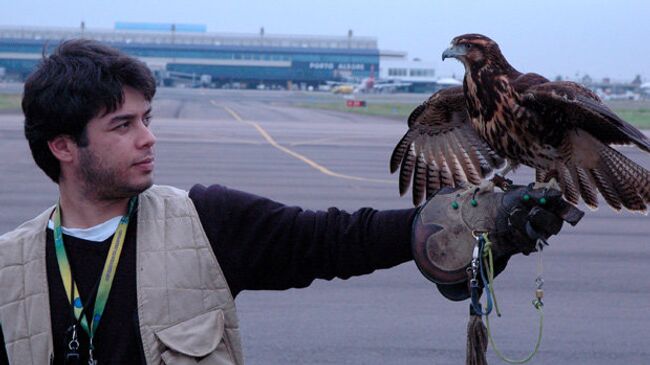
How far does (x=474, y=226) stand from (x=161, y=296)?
3.06 ft

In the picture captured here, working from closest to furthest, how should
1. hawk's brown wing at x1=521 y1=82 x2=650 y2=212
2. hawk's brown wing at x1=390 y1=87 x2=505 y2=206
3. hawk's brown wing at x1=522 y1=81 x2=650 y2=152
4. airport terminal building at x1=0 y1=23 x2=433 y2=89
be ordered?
hawk's brown wing at x1=522 y1=81 x2=650 y2=152, hawk's brown wing at x1=521 y1=82 x2=650 y2=212, hawk's brown wing at x1=390 y1=87 x2=505 y2=206, airport terminal building at x1=0 y1=23 x2=433 y2=89

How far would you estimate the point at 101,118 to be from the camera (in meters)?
2.85

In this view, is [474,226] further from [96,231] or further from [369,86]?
[369,86]

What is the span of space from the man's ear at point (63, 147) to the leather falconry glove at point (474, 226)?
103cm

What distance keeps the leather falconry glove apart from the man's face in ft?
2.70

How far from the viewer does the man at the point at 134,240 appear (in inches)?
108

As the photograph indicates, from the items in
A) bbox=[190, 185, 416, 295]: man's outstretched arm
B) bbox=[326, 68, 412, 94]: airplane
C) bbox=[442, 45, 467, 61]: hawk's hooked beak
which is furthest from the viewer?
bbox=[326, 68, 412, 94]: airplane

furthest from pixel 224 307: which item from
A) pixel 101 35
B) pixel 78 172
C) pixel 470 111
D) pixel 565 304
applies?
pixel 101 35

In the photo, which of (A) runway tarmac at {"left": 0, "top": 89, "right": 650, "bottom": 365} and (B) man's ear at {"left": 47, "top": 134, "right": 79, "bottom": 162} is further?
(A) runway tarmac at {"left": 0, "top": 89, "right": 650, "bottom": 365}

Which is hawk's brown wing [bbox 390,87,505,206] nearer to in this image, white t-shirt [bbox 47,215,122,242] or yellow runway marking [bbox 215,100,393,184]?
white t-shirt [bbox 47,215,122,242]

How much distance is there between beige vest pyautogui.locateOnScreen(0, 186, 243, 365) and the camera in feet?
8.88

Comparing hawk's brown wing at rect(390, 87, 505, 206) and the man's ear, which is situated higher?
the man's ear

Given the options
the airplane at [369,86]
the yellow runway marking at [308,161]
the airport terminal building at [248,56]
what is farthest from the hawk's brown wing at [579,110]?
the airport terminal building at [248,56]

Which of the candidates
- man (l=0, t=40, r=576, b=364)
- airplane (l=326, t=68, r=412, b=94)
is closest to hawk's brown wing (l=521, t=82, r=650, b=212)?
man (l=0, t=40, r=576, b=364)
